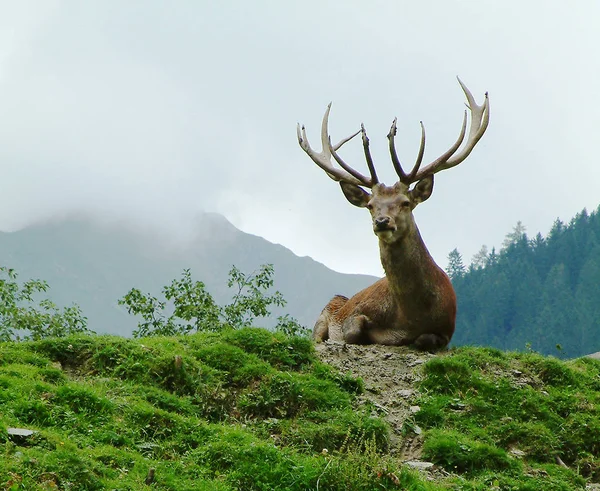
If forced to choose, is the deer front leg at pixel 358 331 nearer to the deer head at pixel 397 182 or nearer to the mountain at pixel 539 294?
the deer head at pixel 397 182

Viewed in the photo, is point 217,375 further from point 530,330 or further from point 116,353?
point 530,330

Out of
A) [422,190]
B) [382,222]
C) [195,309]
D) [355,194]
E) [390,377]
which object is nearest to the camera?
[390,377]

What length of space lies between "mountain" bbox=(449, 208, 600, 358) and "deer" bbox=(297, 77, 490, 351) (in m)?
40.8

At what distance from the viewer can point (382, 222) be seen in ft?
32.0

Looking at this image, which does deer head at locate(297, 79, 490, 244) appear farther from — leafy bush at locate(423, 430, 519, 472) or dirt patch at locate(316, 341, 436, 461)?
leafy bush at locate(423, 430, 519, 472)

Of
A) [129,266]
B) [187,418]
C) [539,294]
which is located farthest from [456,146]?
[129,266]

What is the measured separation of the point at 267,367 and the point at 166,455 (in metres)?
2.08

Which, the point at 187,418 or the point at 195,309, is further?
the point at 195,309

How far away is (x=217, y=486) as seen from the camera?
585 cm

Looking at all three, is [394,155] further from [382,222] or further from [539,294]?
[539,294]

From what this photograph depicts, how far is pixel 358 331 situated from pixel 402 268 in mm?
979

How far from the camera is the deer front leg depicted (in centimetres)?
1070

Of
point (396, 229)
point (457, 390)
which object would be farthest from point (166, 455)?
point (396, 229)

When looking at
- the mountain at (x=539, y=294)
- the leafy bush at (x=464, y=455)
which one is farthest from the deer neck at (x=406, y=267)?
the mountain at (x=539, y=294)
